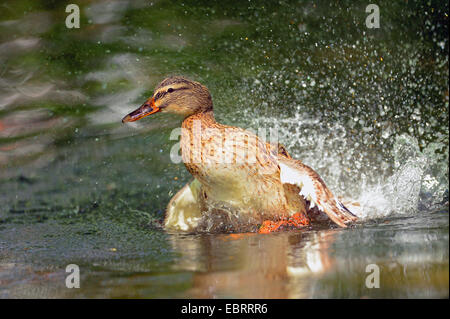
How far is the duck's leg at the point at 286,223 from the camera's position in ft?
15.0

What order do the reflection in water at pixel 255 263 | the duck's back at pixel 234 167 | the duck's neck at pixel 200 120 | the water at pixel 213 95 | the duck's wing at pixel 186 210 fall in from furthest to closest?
the water at pixel 213 95 → the duck's wing at pixel 186 210 → the duck's neck at pixel 200 120 → the duck's back at pixel 234 167 → the reflection in water at pixel 255 263

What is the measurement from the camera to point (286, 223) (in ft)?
15.4

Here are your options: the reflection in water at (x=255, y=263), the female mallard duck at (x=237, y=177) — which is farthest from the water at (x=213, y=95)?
the reflection in water at (x=255, y=263)

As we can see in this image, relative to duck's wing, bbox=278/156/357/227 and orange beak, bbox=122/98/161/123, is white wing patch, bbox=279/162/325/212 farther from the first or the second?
orange beak, bbox=122/98/161/123

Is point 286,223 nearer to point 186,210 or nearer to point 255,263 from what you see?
point 186,210

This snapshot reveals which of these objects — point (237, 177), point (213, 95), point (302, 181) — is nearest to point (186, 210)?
point (237, 177)

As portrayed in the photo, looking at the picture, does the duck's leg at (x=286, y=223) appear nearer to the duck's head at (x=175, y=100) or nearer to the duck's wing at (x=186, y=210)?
the duck's wing at (x=186, y=210)

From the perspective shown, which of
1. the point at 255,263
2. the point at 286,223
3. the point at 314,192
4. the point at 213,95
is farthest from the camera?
the point at 213,95

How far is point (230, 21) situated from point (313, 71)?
139 centimetres

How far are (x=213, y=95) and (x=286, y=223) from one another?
10.2 ft

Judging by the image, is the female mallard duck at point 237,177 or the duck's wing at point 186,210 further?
the duck's wing at point 186,210

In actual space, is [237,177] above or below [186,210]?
above

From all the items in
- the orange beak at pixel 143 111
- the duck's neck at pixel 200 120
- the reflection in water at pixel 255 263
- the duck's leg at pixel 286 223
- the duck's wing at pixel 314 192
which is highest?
the orange beak at pixel 143 111

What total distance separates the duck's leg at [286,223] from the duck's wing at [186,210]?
0.63m
